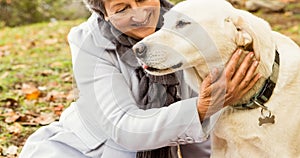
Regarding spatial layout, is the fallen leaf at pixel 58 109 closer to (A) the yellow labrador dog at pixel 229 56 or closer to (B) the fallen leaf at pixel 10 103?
(B) the fallen leaf at pixel 10 103

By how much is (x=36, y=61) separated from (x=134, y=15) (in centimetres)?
341

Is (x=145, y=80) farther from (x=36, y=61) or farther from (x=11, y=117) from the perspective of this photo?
(x=36, y=61)

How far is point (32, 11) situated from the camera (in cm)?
845

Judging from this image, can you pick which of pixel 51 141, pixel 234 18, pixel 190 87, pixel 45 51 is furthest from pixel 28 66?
pixel 234 18

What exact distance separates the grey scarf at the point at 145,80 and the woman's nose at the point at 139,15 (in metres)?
0.10

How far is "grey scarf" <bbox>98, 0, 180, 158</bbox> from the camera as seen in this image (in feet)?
7.82

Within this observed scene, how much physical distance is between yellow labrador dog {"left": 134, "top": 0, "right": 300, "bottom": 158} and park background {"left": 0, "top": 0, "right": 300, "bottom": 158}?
0.80m

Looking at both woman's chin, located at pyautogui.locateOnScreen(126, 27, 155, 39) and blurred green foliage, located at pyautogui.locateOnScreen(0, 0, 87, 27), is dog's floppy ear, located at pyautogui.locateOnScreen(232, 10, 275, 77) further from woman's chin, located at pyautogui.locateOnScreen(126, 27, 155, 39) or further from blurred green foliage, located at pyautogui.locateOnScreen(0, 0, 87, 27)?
blurred green foliage, located at pyautogui.locateOnScreen(0, 0, 87, 27)

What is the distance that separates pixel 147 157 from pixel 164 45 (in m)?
0.62

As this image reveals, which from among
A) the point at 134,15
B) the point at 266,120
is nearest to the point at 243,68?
the point at 266,120

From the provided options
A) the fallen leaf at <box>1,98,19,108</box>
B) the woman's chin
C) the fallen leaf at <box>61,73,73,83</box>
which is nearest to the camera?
the woman's chin

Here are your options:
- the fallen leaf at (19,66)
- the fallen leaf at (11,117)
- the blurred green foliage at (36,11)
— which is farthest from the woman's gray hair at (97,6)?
the blurred green foliage at (36,11)

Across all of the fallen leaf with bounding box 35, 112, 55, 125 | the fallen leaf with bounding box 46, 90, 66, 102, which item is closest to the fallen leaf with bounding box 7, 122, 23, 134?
the fallen leaf with bounding box 35, 112, 55, 125

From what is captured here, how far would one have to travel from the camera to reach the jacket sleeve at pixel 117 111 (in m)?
2.23
